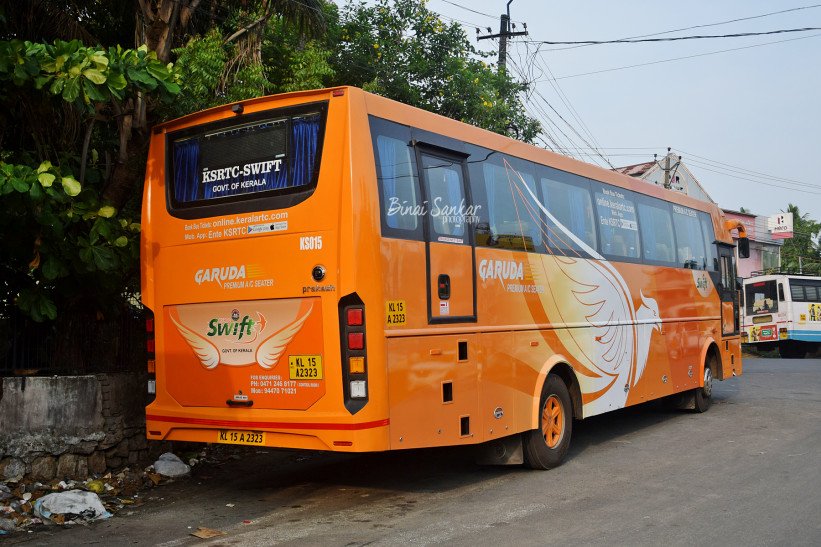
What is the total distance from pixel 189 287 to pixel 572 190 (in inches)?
184

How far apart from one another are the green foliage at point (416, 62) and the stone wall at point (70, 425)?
376 inches

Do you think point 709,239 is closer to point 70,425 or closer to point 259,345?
point 259,345

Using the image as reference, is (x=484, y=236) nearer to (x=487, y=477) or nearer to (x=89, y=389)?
(x=487, y=477)

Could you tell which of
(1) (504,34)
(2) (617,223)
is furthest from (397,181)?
(1) (504,34)

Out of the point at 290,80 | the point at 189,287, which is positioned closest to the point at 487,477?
the point at 189,287

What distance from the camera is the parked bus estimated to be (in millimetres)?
30734

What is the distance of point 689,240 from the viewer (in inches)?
511

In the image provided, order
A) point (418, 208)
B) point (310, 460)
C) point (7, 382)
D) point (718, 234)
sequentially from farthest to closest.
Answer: point (718, 234) → point (310, 460) → point (7, 382) → point (418, 208)

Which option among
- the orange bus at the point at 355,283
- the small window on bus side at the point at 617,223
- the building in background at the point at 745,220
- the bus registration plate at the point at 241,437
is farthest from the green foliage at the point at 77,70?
the building in background at the point at 745,220

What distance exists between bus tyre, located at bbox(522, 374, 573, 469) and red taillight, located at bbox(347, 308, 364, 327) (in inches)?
111

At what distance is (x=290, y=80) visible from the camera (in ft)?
40.3

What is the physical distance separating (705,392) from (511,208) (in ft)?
22.2

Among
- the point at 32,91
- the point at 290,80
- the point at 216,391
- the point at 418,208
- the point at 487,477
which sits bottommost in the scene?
the point at 487,477

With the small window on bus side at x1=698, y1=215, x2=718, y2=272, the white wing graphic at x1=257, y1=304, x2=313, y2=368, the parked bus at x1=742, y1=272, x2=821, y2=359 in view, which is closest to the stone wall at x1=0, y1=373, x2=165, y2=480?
the white wing graphic at x1=257, y1=304, x2=313, y2=368
